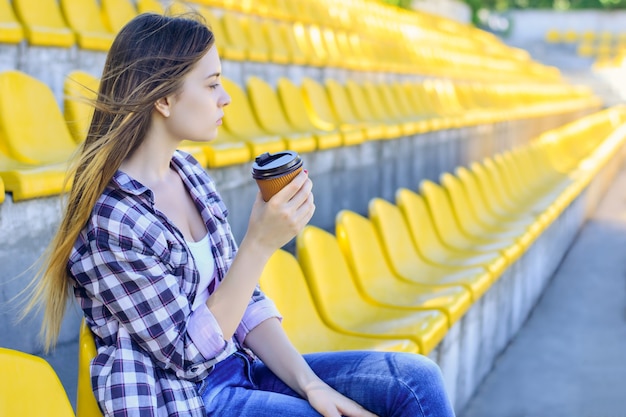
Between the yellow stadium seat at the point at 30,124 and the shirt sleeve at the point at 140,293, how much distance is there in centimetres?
53

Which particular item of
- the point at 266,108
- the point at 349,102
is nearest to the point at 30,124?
the point at 266,108

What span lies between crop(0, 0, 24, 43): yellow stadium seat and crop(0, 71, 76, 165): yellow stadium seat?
23 cm

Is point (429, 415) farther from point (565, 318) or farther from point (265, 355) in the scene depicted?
point (565, 318)

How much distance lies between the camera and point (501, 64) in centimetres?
611

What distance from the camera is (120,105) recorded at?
0.69m

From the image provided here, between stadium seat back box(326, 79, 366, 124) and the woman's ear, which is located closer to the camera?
the woman's ear

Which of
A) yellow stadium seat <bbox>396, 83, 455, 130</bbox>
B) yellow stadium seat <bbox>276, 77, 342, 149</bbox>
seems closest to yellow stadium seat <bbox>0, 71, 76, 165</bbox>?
yellow stadium seat <bbox>276, 77, 342, 149</bbox>

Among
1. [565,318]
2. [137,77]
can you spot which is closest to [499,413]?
[565,318]

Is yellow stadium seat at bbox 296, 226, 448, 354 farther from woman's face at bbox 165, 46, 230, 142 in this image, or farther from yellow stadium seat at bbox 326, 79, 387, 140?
yellow stadium seat at bbox 326, 79, 387, 140

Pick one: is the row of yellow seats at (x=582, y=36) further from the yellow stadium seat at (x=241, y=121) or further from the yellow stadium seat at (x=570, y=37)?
the yellow stadium seat at (x=241, y=121)

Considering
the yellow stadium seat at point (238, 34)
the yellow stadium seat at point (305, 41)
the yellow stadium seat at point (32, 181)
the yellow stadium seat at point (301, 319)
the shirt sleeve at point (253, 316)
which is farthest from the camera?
the yellow stadium seat at point (305, 41)

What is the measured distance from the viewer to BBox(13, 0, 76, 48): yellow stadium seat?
150 centimetres

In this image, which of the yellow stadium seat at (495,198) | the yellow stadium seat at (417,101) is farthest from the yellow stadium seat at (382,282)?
the yellow stadium seat at (417,101)

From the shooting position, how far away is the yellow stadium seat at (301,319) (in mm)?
1056
